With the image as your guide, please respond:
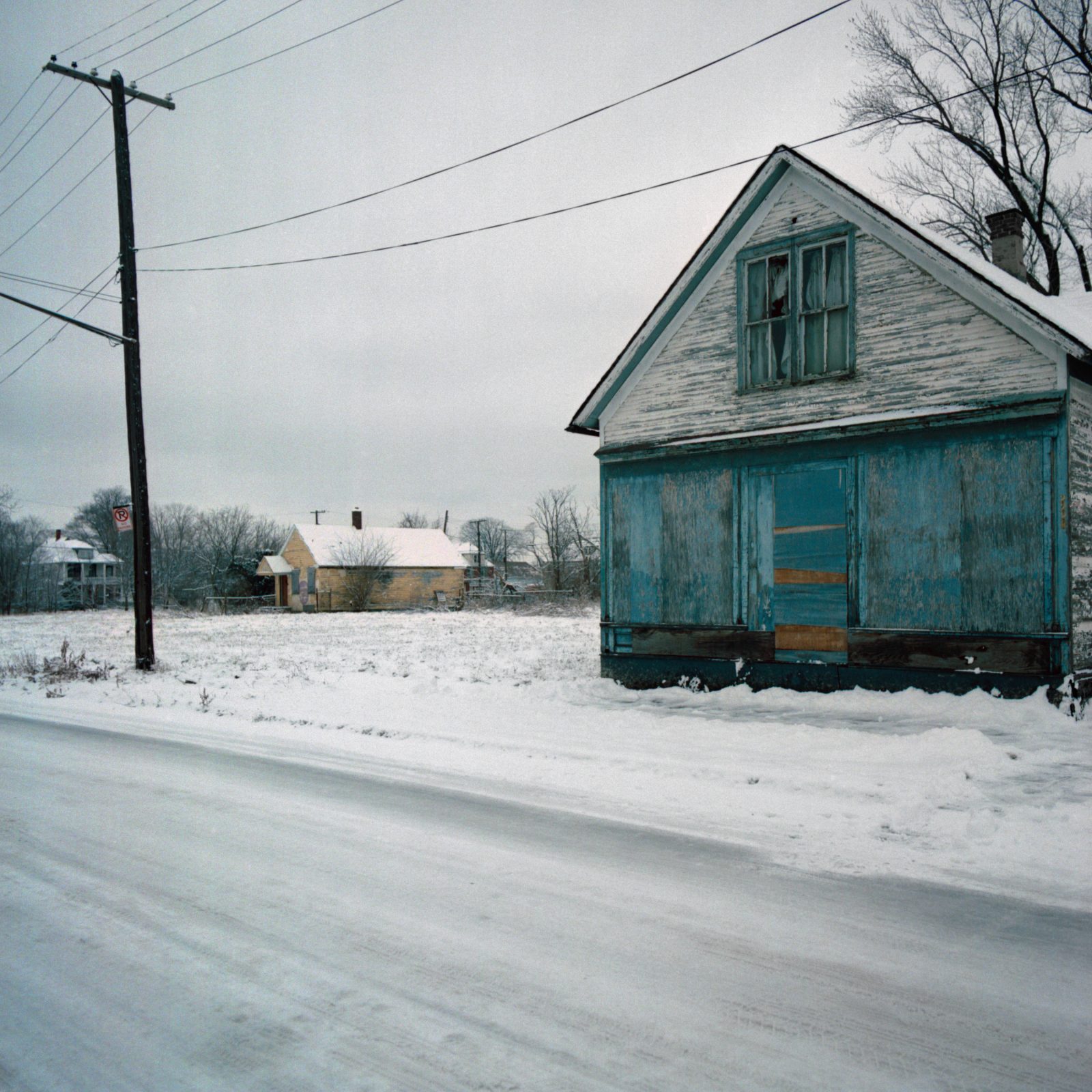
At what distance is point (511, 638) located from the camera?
21.4 metres

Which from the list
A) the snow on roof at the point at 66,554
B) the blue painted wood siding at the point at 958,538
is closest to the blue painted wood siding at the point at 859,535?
the blue painted wood siding at the point at 958,538

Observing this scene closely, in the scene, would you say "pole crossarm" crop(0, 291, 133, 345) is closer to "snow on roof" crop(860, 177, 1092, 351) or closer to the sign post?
the sign post

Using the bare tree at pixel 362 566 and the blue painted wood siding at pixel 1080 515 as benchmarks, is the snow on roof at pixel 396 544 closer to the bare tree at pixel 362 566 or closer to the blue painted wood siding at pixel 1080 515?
the bare tree at pixel 362 566

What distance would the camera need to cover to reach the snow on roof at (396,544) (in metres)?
48.3

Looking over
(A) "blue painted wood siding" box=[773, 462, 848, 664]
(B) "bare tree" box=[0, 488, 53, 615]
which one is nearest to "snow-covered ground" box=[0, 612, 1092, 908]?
(A) "blue painted wood siding" box=[773, 462, 848, 664]

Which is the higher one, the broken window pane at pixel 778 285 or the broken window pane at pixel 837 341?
the broken window pane at pixel 778 285

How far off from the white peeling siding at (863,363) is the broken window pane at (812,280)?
37 centimetres

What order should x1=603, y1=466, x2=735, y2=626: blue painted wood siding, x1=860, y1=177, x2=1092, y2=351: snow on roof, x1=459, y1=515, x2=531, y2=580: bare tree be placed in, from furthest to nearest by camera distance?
x1=459, y1=515, x2=531, y2=580: bare tree, x1=603, y1=466, x2=735, y2=626: blue painted wood siding, x1=860, y1=177, x2=1092, y2=351: snow on roof

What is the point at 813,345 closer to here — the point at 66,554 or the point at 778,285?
the point at 778,285

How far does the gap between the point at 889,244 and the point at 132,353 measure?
41.7 ft

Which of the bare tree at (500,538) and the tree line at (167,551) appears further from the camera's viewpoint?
the bare tree at (500,538)

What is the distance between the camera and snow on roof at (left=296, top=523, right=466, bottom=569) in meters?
48.3

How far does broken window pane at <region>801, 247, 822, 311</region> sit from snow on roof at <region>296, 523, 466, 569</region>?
3959 centimetres

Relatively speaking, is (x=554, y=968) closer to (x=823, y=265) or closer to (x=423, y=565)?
(x=823, y=265)
